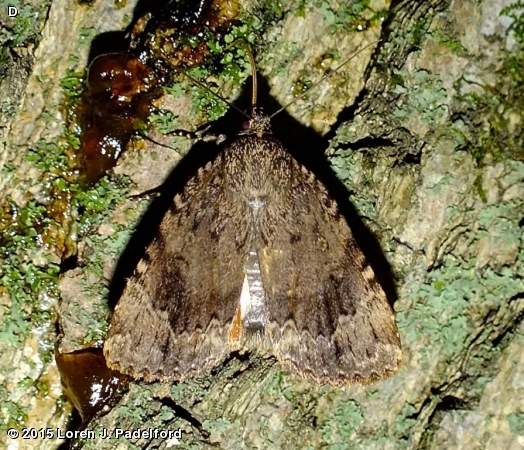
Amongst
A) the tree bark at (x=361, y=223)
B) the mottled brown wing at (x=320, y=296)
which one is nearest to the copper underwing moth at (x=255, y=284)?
the mottled brown wing at (x=320, y=296)

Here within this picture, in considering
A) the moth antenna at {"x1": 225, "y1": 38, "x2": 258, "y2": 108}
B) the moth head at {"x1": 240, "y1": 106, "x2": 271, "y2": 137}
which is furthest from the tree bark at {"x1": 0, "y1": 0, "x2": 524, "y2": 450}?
the moth head at {"x1": 240, "y1": 106, "x2": 271, "y2": 137}

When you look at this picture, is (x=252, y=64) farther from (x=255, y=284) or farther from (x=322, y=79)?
(x=255, y=284)

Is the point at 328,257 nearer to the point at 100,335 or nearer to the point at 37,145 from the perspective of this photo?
the point at 100,335

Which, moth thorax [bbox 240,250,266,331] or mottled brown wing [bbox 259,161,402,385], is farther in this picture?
moth thorax [bbox 240,250,266,331]

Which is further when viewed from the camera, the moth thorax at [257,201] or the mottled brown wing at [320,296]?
the moth thorax at [257,201]

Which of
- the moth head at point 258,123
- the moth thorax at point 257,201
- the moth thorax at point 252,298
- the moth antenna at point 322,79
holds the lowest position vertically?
the moth thorax at point 252,298

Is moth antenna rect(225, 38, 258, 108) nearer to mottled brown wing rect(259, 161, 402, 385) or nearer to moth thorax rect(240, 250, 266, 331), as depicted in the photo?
mottled brown wing rect(259, 161, 402, 385)

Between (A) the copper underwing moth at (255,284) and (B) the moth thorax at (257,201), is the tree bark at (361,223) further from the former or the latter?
(B) the moth thorax at (257,201)

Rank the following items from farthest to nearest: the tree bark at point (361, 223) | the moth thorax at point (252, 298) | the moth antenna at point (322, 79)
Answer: the moth antenna at point (322, 79) < the moth thorax at point (252, 298) < the tree bark at point (361, 223)
